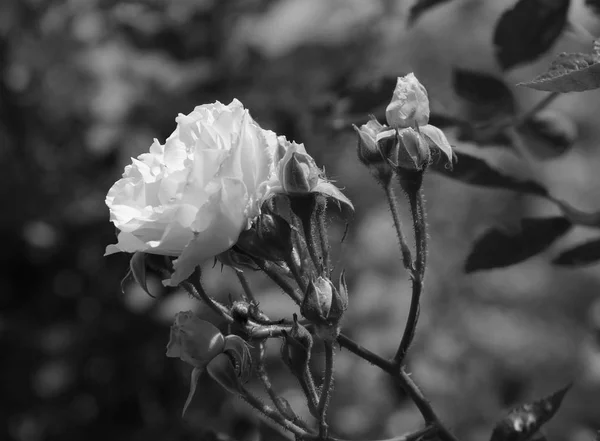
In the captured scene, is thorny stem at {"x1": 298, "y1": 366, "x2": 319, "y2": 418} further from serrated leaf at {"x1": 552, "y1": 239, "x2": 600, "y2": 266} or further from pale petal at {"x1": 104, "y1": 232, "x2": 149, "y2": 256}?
serrated leaf at {"x1": 552, "y1": 239, "x2": 600, "y2": 266}

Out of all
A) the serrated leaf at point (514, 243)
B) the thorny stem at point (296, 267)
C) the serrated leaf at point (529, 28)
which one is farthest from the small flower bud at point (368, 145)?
the serrated leaf at point (529, 28)

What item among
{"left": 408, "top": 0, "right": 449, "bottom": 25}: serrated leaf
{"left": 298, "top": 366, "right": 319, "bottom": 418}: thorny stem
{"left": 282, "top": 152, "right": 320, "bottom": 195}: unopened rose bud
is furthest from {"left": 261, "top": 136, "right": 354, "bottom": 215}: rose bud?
{"left": 408, "top": 0, "right": 449, "bottom": 25}: serrated leaf

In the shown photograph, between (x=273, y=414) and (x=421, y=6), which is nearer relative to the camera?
A: (x=273, y=414)

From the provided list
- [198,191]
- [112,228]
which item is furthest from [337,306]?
[112,228]

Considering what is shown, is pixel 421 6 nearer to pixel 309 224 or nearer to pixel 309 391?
pixel 309 224

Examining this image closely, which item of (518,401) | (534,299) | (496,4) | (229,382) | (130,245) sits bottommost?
(534,299)

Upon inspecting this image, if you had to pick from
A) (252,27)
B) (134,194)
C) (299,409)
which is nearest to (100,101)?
(252,27)

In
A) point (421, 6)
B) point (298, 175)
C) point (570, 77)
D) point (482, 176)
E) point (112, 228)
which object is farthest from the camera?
point (112, 228)

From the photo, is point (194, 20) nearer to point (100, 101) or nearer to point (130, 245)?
point (100, 101)
